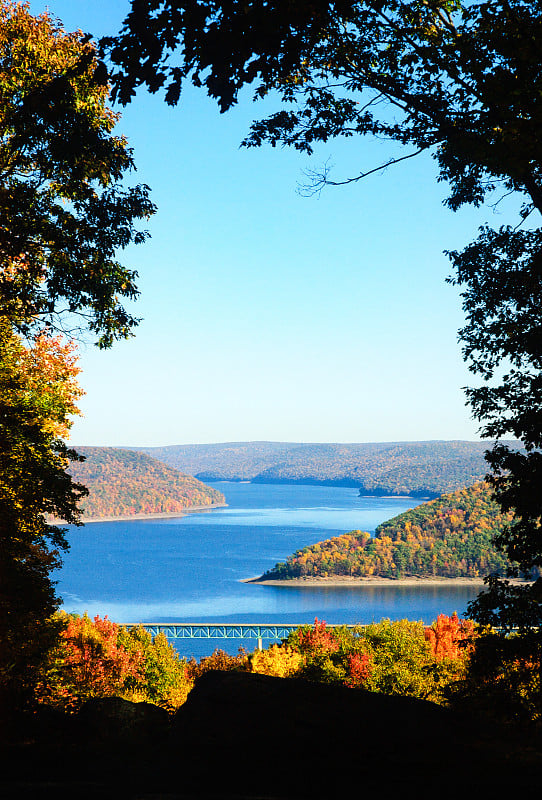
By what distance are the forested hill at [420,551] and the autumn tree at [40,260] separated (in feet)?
474

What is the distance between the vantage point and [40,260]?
15.1 metres

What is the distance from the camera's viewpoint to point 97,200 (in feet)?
49.6

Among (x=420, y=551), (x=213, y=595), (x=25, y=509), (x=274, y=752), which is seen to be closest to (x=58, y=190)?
(x=25, y=509)

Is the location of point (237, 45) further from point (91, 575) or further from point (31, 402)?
point (91, 575)

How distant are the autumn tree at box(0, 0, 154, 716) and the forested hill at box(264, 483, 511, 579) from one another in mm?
144388

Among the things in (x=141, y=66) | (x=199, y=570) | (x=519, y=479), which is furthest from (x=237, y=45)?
(x=199, y=570)

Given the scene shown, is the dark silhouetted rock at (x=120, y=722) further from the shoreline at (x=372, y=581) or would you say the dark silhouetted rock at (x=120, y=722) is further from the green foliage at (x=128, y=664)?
the shoreline at (x=372, y=581)

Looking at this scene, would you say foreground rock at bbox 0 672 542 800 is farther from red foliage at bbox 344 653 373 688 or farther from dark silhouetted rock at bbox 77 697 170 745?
red foliage at bbox 344 653 373 688

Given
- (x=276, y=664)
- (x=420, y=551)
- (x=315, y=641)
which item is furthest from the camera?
(x=420, y=551)

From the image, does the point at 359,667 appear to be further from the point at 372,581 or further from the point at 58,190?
the point at 372,581

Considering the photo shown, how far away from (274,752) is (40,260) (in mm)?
11999

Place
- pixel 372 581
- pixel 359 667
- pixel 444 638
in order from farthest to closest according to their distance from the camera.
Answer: pixel 372 581
pixel 444 638
pixel 359 667

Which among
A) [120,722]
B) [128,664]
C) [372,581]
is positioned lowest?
[372,581]

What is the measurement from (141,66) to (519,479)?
31.9 feet
